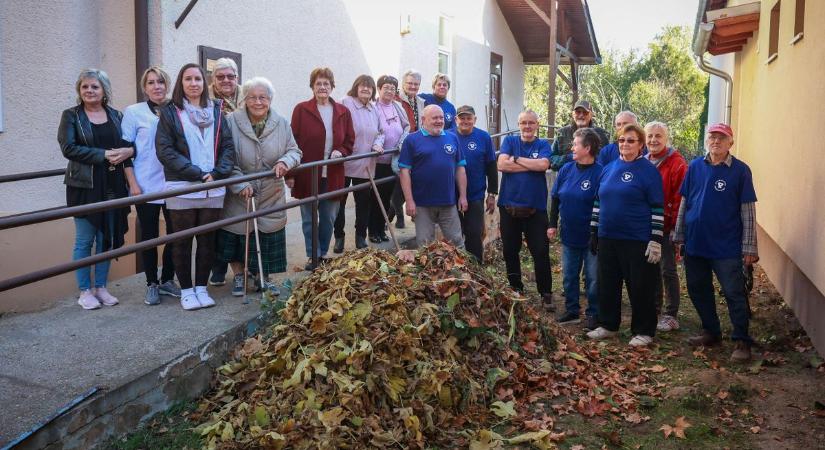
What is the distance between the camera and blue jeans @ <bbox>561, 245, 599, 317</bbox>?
6457 mm

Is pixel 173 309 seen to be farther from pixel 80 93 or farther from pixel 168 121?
pixel 80 93

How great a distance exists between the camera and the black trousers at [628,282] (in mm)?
5879

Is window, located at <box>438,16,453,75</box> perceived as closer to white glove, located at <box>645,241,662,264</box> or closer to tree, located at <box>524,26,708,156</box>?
white glove, located at <box>645,241,662,264</box>

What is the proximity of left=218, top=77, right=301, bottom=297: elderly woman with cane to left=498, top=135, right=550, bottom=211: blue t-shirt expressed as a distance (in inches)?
85.3

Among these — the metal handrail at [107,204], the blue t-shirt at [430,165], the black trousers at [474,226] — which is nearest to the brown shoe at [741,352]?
the black trousers at [474,226]

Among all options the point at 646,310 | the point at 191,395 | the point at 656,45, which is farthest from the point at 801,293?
the point at 656,45

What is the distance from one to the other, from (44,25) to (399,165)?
3230 mm

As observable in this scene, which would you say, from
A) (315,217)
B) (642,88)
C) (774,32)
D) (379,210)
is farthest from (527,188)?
(642,88)

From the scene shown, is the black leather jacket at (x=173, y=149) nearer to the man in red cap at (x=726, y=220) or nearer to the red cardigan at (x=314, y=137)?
the red cardigan at (x=314, y=137)

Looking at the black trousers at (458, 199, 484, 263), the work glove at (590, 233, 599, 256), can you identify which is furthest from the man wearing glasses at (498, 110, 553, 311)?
the work glove at (590, 233, 599, 256)

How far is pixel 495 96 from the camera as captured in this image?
717 inches

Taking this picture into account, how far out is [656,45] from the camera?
4378cm

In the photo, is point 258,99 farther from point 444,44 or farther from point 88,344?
point 444,44

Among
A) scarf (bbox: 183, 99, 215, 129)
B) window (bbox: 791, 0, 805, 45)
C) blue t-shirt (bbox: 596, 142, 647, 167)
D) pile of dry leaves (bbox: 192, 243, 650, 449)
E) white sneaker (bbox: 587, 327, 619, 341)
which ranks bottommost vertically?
white sneaker (bbox: 587, 327, 619, 341)
